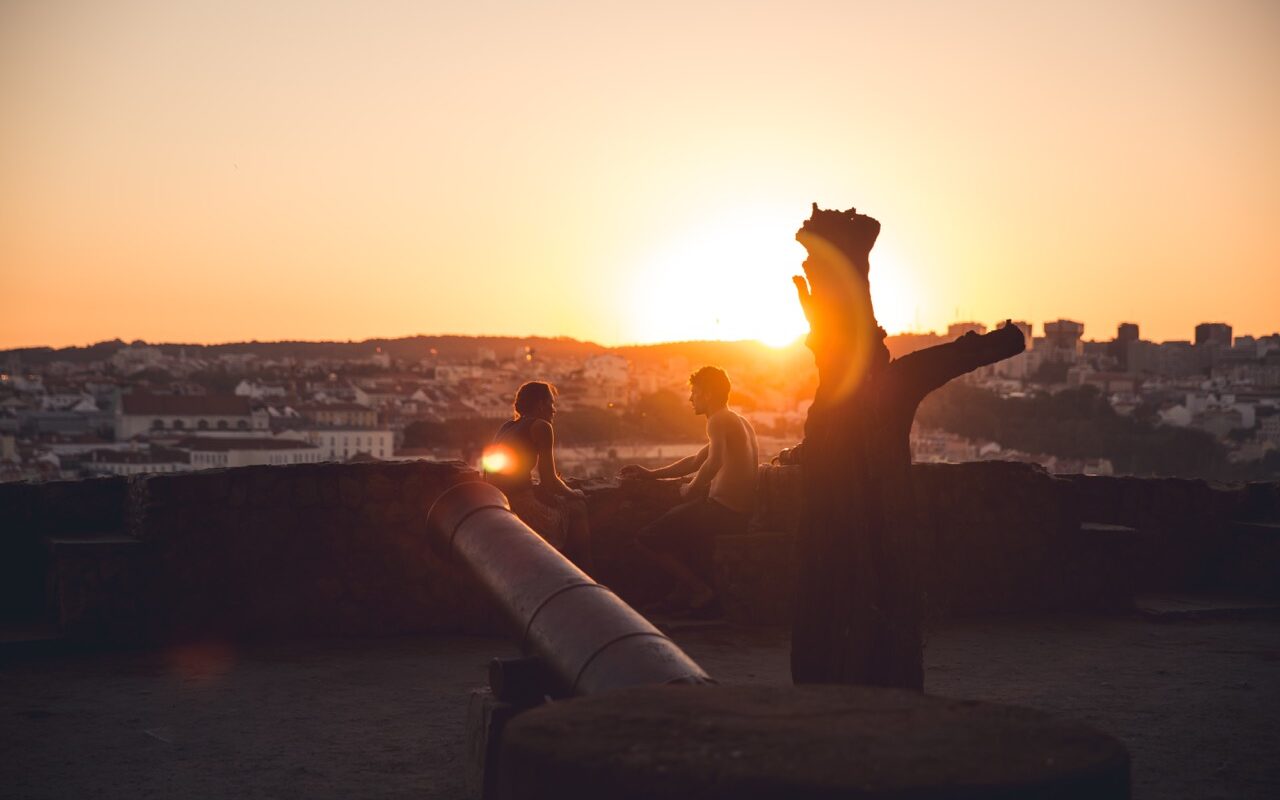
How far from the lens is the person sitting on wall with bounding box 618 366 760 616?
26.2 ft

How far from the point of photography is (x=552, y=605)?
4594 millimetres

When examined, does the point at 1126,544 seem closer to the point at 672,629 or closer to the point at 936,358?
the point at 672,629

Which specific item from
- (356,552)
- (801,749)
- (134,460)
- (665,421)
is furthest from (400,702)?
(134,460)

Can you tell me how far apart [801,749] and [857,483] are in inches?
103

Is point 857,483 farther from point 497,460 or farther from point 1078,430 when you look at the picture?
point 1078,430

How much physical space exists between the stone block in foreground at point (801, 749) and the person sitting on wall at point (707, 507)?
15.1 ft

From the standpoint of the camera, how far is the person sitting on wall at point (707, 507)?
26.2ft

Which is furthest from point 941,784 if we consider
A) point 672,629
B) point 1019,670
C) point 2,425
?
point 2,425

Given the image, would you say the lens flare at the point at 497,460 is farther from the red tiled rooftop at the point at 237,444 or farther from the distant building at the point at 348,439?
the distant building at the point at 348,439

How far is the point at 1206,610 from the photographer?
885 cm

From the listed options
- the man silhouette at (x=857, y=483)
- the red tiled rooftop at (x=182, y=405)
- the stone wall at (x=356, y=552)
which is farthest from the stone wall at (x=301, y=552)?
the red tiled rooftop at (x=182, y=405)

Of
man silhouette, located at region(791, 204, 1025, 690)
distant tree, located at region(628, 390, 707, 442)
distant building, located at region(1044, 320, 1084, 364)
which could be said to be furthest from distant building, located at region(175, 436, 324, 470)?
man silhouette, located at region(791, 204, 1025, 690)

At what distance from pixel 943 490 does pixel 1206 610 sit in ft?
5.83

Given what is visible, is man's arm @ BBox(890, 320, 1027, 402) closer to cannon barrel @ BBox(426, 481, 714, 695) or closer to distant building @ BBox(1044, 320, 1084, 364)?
cannon barrel @ BBox(426, 481, 714, 695)
